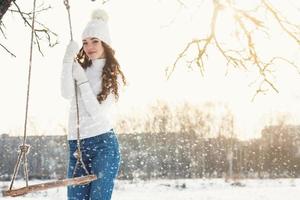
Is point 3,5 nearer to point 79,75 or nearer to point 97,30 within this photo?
point 97,30

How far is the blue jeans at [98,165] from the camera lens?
242 cm

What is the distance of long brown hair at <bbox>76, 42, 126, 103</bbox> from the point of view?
8.41 ft

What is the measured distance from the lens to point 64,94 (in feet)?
8.18

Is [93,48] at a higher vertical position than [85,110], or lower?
higher

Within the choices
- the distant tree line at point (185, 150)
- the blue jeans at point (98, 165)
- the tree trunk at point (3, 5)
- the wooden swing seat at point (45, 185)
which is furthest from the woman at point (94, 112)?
the distant tree line at point (185, 150)

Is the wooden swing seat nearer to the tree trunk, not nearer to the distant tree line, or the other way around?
the tree trunk

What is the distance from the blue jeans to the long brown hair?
20cm

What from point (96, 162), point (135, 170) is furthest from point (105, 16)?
point (135, 170)

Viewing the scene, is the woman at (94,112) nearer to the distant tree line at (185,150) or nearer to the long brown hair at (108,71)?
the long brown hair at (108,71)

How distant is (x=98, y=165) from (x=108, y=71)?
50cm

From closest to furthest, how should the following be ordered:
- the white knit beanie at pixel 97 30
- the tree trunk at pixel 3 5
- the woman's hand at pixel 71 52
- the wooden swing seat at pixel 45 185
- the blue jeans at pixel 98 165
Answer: the wooden swing seat at pixel 45 185
the blue jeans at pixel 98 165
the woman's hand at pixel 71 52
the white knit beanie at pixel 97 30
the tree trunk at pixel 3 5

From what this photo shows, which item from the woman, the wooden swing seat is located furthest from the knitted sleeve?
the wooden swing seat

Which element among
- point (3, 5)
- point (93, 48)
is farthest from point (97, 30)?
point (3, 5)

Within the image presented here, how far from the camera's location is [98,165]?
2416 millimetres
